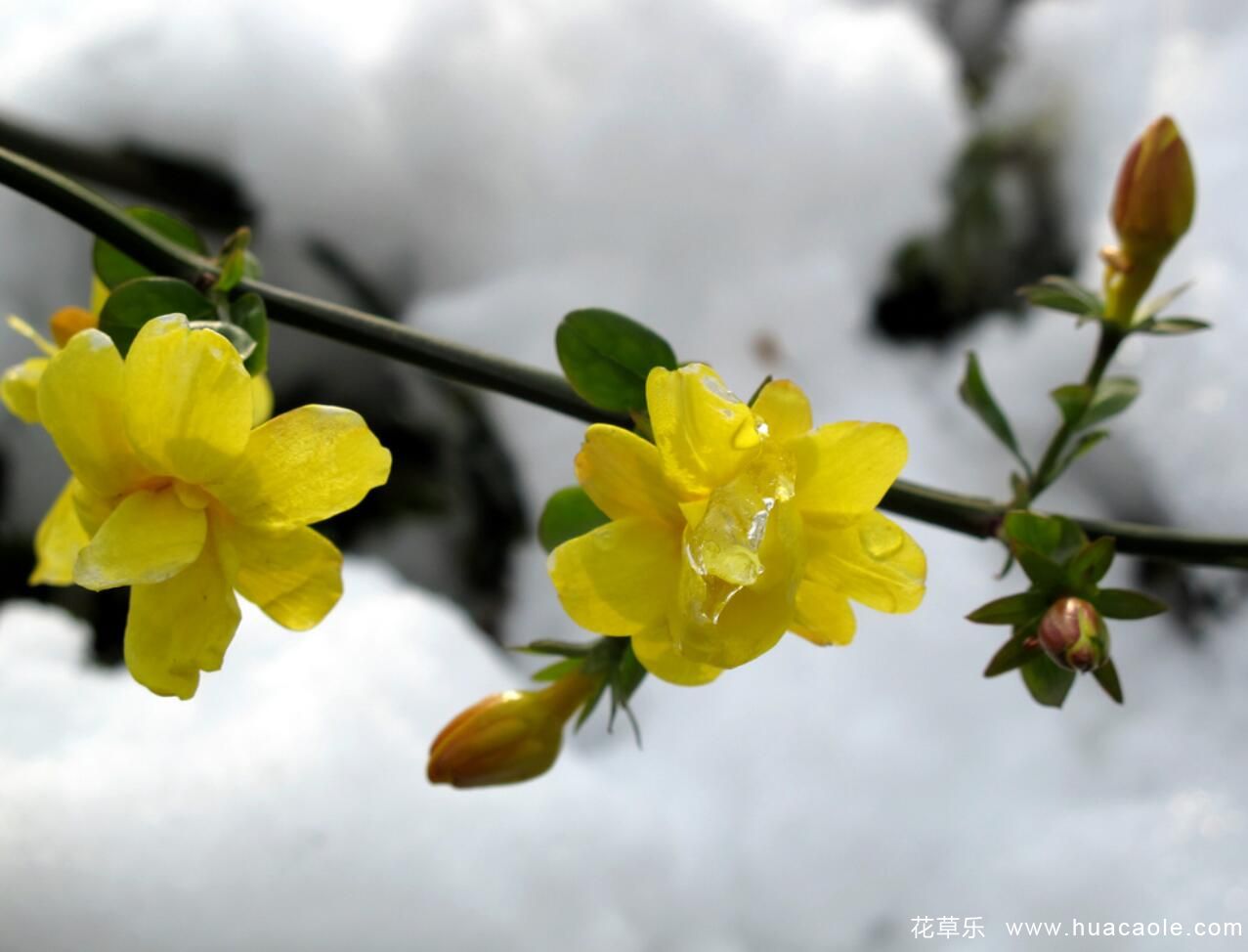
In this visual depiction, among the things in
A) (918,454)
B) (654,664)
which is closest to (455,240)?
(918,454)

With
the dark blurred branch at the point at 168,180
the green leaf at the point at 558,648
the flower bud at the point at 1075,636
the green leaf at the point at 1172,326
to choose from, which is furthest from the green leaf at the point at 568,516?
the dark blurred branch at the point at 168,180

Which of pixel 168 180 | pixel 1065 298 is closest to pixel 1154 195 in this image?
pixel 1065 298

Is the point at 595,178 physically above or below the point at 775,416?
above

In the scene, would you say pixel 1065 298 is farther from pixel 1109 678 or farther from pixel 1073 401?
pixel 1109 678

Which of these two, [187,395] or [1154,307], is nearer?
[187,395]

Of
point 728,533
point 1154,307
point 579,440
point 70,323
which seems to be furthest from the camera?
point 579,440

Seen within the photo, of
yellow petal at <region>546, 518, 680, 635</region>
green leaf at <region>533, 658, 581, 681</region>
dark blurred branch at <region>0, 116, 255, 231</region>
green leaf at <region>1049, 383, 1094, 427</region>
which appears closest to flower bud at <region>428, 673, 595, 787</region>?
green leaf at <region>533, 658, 581, 681</region>

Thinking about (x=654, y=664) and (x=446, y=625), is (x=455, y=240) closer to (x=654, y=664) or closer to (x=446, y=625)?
(x=446, y=625)
